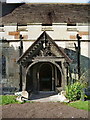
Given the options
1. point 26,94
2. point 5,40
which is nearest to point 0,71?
point 5,40

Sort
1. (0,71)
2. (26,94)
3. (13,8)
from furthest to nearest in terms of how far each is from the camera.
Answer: (13,8)
(0,71)
(26,94)

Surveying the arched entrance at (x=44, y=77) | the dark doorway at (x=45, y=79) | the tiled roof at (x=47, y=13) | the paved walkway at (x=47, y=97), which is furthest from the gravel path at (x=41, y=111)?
the tiled roof at (x=47, y=13)

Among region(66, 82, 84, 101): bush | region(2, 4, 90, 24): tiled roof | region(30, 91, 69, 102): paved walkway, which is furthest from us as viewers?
region(2, 4, 90, 24): tiled roof

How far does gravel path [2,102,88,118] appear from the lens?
605 centimetres

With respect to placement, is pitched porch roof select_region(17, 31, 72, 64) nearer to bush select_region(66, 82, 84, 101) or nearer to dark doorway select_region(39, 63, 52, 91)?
dark doorway select_region(39, 63, 52, 91)

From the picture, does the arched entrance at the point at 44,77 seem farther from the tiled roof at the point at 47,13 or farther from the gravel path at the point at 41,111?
the tiled roof at the point at 47,13

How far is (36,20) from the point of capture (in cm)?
1196

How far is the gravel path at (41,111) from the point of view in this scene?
6048 mm

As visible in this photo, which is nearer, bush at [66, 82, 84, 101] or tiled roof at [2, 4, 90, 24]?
bush at [66, 82, 84, 101]

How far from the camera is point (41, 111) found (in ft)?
21.6

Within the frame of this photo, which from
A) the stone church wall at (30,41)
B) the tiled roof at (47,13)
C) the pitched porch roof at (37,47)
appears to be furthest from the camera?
the tiled roof at (47,13)

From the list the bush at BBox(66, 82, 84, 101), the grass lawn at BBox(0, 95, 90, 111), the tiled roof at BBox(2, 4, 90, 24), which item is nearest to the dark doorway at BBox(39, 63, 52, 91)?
the bush at BBox(66, 82, 84, 101)

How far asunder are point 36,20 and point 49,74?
4947mm

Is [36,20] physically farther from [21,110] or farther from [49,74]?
[21,110]
